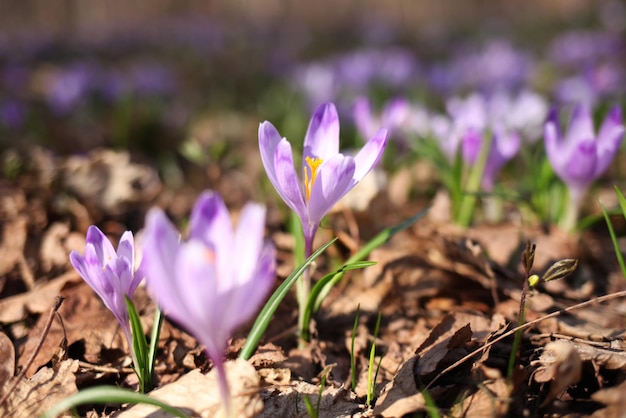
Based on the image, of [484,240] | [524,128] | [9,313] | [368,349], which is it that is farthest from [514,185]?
[9,313]

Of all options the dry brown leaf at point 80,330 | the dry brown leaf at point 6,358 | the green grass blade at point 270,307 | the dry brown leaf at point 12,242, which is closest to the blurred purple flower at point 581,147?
the green grass blade at point 270,307

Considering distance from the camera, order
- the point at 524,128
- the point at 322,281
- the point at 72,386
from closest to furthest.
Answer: the point at 72,386
the point at 322,281
the point at 524,128

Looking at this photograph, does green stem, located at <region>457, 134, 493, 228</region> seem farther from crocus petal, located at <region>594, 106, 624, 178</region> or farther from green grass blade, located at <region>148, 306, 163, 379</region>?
green grass blade, located at <region>148, 306, 163, 379</region>

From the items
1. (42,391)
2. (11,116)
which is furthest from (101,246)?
(11,116)

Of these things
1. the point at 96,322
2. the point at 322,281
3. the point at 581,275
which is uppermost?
the point at 322,281

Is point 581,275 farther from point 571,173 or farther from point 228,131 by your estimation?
point 228,131

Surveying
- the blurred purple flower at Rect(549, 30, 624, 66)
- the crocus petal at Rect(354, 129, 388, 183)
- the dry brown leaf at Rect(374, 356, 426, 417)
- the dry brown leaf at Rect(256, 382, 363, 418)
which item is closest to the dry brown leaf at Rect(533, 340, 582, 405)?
the dry brown leaf at Rect(374, 356, 426, 417)

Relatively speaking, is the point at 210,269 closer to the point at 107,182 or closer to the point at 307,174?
the point at 307,174
